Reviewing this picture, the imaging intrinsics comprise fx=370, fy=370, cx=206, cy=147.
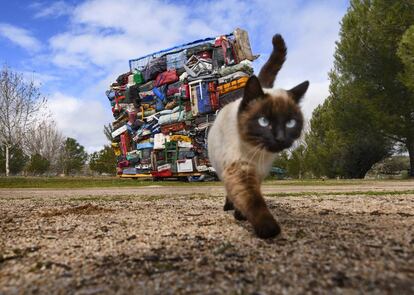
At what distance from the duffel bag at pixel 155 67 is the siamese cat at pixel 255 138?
15.6 meters

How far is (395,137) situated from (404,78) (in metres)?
5.72

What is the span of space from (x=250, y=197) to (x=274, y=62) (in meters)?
2.22

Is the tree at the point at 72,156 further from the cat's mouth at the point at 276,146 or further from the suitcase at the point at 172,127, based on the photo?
the cat's mouth at the point at 276,146

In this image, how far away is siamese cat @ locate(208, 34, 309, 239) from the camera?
2943mm

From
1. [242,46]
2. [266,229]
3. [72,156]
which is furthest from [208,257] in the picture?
[72,156]

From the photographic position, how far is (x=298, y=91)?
3.41 m

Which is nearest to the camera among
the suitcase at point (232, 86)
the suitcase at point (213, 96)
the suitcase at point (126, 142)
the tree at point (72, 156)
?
the suitcase at point (232, 86)

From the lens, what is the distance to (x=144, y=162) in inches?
754

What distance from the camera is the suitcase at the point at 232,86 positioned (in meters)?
14.7

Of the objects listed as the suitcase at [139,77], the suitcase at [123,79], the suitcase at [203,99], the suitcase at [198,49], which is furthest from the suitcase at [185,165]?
the suitcase at [123,79]

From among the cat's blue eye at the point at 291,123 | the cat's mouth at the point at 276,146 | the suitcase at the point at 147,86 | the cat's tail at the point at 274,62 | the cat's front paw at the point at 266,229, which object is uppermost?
the suitcase at the point at 147,86

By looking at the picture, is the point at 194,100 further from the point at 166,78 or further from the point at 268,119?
the point at 268,119

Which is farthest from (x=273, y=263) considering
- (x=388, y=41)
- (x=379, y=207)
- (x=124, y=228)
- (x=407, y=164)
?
(x=407, y=164)

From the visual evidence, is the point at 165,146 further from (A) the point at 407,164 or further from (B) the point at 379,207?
(A) the point at 407,164
